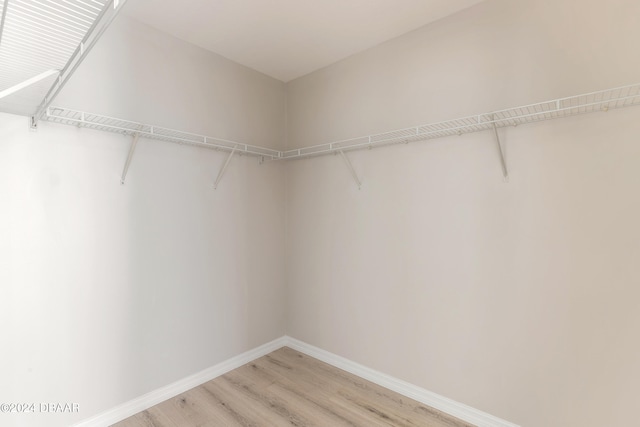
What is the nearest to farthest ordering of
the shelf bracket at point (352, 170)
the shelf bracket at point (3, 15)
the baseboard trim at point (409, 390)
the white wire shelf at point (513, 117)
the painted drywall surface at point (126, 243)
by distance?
the shelf bracket at point (3, 15)
the white wire shelf at point (513, 117)
the painted drywall surface at point (126, 243)
the baseboard trim at point (409, 390)
the shelf bracket at point (352, 170)

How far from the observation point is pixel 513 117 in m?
1.72

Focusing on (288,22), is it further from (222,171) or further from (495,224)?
(495,224)

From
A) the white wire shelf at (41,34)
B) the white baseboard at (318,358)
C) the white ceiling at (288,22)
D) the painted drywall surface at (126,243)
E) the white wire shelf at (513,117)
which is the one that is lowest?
the white baseboard at (318,358)

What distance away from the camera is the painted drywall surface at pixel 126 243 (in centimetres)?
169

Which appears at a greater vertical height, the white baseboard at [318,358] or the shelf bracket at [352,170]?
the shelf bracket at [352,170]

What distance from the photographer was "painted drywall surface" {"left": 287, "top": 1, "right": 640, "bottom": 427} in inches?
61.2

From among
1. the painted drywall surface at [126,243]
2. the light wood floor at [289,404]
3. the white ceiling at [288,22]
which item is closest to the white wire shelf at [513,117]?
the white ceiling at [288,22]

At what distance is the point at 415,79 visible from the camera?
7.25 feet

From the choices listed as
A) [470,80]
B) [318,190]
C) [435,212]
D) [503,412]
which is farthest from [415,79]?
[503,412]

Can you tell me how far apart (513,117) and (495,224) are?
0.61m

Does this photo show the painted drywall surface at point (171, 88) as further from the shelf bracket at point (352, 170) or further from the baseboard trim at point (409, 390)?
the baseboard trim at point (409, 390)

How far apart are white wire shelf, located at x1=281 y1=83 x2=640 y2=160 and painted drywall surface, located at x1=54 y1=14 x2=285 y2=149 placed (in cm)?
80

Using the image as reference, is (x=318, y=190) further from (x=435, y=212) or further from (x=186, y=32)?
(x=186, y=32)

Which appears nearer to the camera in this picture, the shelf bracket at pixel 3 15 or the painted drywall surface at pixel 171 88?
the shelf bracket at pixel 3 15
